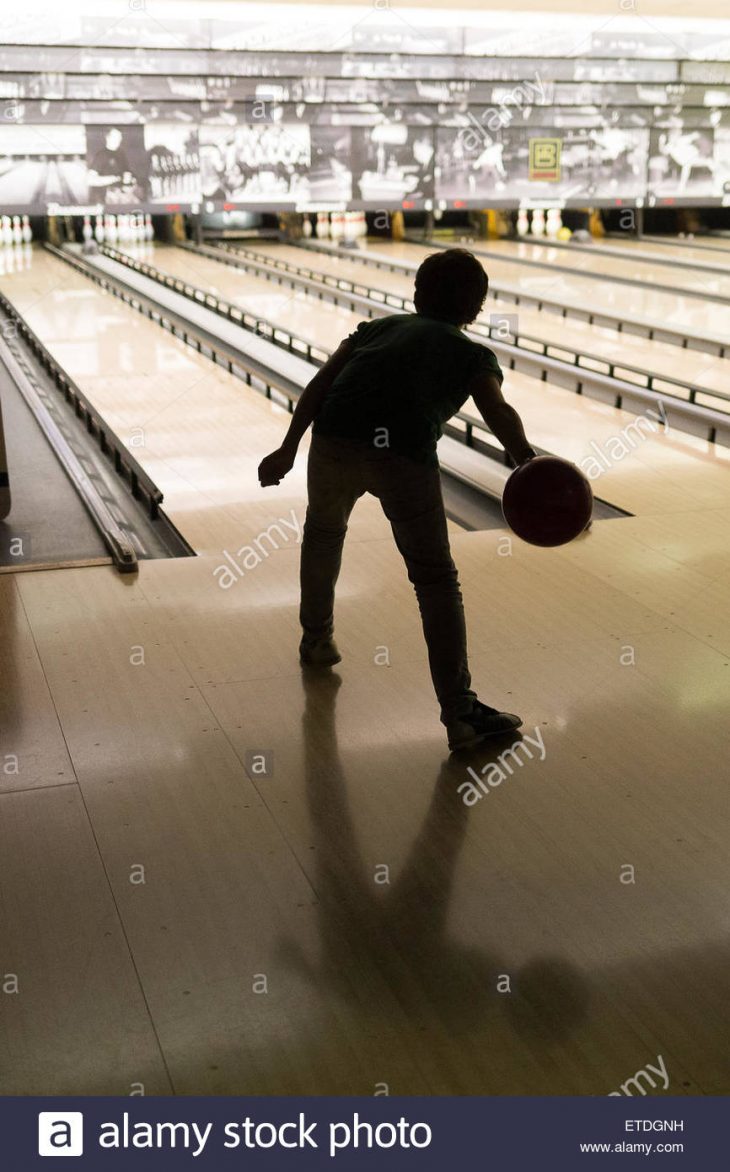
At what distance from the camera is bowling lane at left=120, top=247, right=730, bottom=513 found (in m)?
4.82

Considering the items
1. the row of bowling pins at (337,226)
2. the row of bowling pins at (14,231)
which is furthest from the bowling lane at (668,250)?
the row of bowling pins at (14,231)

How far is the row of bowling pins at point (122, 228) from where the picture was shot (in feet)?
45.8

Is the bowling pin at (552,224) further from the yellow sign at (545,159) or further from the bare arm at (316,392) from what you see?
the bare arm at (316,392)

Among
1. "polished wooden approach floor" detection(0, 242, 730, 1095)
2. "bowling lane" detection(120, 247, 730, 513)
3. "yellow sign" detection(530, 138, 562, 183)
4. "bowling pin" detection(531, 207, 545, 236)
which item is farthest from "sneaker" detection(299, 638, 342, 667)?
"bowling pin" detection(531, 207, 545, 236)

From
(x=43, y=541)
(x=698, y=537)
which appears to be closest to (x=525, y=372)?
(x=698, y=537)

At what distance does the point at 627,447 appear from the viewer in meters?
5.59

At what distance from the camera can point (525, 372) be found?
7547mm

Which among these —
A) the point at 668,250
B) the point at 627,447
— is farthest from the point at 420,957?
the point at 668,250

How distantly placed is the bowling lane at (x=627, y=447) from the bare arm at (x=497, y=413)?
215 cm

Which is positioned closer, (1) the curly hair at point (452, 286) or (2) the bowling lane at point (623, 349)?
(1) the curly hair at point (452, 286)

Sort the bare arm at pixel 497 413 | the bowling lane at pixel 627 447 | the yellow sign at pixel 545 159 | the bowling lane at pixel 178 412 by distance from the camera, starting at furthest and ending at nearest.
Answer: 1. the yellow sign at pixel 545 159
2. the bowling lane at pixel 627 447
3. the bowling lane at pixel 178 412
4. the bare arm at pixel 497 413

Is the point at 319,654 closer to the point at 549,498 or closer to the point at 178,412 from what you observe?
the point at 549,498

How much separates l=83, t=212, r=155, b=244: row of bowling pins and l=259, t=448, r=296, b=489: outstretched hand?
1182 centimetres

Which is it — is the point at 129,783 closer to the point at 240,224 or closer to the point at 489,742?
the point at 489,742
